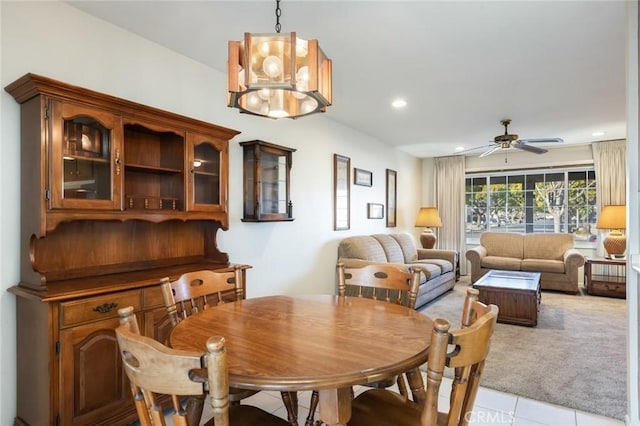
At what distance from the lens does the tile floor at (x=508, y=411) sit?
6.98ft

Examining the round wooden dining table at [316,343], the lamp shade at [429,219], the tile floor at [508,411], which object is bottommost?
the tile floor at [508,411]

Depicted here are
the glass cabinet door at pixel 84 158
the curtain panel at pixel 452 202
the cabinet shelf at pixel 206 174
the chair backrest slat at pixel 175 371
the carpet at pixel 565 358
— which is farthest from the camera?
the curtain panel at pixel 452 202

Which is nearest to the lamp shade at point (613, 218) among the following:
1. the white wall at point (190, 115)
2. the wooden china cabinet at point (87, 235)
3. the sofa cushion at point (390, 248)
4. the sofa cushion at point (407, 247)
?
the sofa cushion at point (407, 247)

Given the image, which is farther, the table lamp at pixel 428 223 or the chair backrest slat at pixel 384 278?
the table lamp at pixel 428 223

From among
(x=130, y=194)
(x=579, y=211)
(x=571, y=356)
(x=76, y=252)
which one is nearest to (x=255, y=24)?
(x=130, y=194)

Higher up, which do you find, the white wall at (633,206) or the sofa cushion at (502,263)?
the white wall at (633,206)

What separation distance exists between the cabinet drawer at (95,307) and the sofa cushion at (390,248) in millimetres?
3661

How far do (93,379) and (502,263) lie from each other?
5782mm

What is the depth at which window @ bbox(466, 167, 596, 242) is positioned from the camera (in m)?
6.33

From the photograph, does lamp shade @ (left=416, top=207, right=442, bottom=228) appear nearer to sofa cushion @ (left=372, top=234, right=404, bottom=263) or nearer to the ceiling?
sofa cushion @ (left=372, top=234, right=404, bottom=263)

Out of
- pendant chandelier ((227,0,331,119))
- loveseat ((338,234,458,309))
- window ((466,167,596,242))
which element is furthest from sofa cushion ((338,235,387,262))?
window ((466,167,596,242))

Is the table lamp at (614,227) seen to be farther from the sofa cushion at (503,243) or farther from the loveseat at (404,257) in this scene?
the loveseat at (404,257)

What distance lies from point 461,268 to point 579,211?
2285 millimetres

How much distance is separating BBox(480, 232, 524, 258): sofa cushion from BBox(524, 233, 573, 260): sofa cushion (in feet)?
0.35
